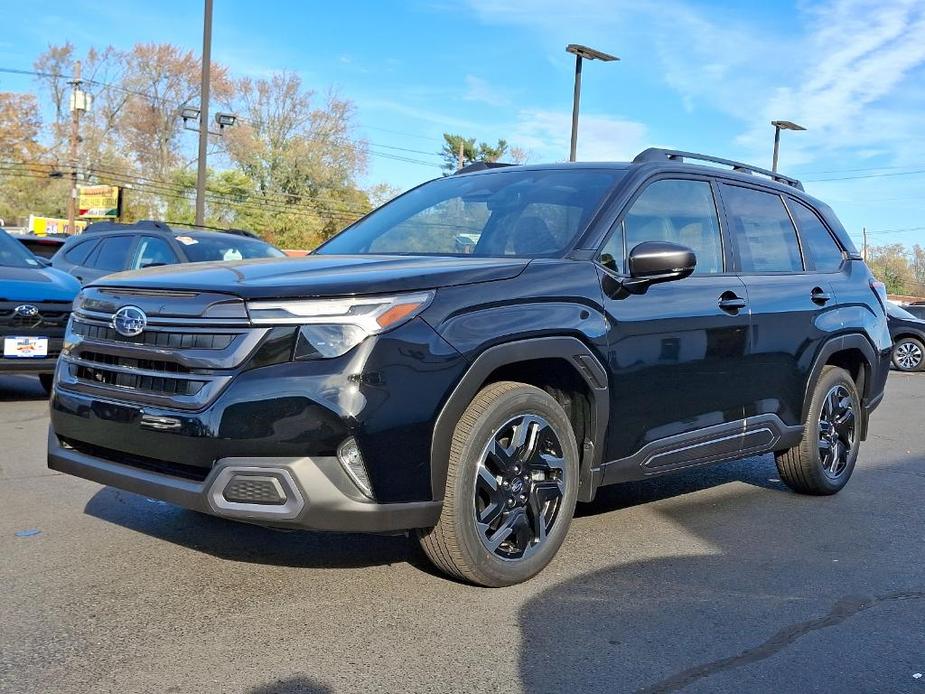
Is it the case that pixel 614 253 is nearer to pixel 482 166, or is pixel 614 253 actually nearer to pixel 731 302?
pixel 731 302

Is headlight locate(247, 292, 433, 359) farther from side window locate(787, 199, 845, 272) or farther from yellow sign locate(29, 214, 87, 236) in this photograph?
yellow sign locate(29, 214, 87, 236)

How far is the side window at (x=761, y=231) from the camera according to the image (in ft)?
16.9

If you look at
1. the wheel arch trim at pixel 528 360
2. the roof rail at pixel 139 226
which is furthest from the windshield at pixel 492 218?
the roof rail at pixel 139 226

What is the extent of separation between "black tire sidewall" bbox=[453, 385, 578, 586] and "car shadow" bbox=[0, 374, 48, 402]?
6.49 meters

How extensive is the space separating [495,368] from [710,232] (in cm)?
197

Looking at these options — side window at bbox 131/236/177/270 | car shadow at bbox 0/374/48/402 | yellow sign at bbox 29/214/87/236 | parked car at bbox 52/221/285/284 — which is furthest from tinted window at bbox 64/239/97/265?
yellow sign at bbox 29/214/87/236

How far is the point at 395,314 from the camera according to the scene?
329cm

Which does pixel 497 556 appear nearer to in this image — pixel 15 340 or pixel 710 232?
pixel 710 232

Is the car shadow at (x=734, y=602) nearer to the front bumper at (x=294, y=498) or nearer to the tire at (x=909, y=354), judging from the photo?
the front bumper at (x=294, y=498)

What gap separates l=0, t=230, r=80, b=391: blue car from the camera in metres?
7.80

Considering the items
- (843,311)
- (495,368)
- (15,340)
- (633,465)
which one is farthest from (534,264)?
(15,340)

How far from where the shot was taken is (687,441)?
4539mm

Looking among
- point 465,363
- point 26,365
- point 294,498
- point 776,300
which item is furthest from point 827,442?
point 26,365

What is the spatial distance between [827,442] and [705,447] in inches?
57.4
